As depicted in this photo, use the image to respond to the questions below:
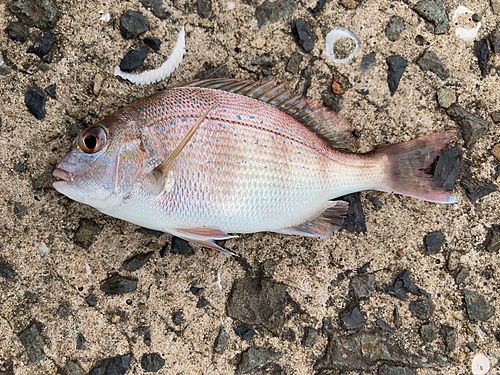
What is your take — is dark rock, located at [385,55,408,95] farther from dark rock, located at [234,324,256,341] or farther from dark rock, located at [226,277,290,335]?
dark rock, located at [234,324,256,341]

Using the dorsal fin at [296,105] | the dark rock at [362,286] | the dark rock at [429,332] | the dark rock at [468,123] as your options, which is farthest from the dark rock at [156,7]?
the dark rock at [429,332]

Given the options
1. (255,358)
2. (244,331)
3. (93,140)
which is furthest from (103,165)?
(255,358)

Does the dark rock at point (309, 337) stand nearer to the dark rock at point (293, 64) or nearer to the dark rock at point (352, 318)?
the dark rock at point (352, 318)

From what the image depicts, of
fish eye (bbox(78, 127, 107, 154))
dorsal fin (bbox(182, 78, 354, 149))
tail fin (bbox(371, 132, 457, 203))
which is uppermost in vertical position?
dorsal fin (bbox(182, 78, 354, 149))

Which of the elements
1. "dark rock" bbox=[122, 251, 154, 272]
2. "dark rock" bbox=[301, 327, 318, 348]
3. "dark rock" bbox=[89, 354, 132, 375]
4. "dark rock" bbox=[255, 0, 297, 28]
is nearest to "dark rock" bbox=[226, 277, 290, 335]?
"dark rock" bbox=[301, 327, 318, 348]

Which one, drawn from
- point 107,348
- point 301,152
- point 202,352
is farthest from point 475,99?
point 107,348

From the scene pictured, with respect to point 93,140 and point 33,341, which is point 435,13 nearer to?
Result: point 93,140
